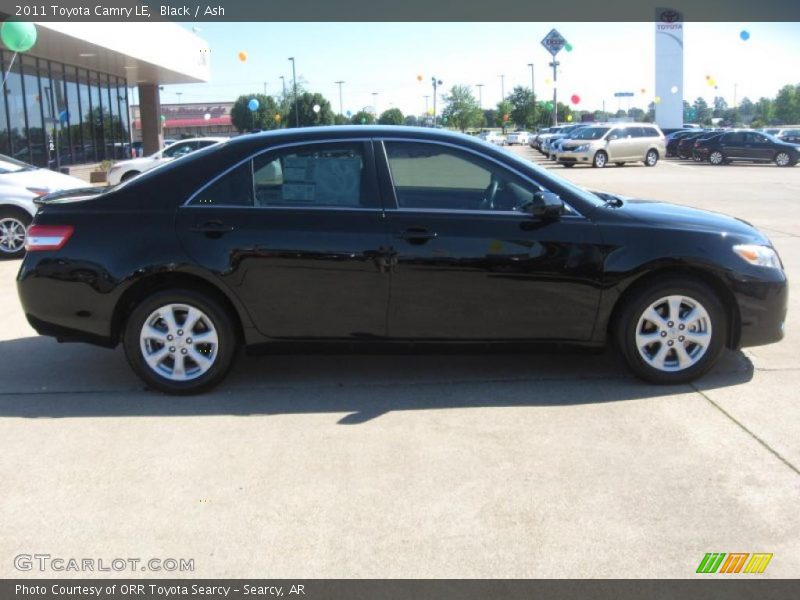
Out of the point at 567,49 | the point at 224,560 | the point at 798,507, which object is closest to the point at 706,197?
the point at 798,507

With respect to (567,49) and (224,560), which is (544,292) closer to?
(224,560)

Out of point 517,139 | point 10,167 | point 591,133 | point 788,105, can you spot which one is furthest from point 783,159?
point 788,105

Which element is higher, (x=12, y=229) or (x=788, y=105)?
(x=788, y=105)

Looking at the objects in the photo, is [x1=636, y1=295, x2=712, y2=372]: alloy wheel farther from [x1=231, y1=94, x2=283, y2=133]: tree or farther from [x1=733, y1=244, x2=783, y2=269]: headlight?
[x1=231, y1=94, x2=283, y2=133]: tree

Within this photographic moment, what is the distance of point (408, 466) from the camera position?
13.1ft

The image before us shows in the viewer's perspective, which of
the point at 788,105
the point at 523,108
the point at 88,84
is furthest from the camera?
the point at 788,105

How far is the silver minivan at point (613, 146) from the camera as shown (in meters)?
32.8

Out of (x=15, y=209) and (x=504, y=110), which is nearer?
(x=15, y=209)

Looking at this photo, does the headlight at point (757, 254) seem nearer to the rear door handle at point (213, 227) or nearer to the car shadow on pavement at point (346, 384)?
the car shadow on pavement at point (346, 384)

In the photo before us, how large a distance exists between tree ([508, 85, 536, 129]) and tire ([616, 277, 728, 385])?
86904mm

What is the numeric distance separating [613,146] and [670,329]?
30.1 metres

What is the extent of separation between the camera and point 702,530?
333 cm

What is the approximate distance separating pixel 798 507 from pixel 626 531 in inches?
33.4

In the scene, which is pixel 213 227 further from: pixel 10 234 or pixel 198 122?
pixel 198 122
